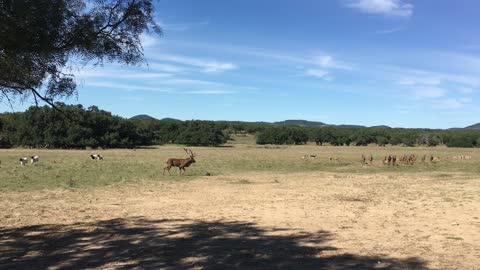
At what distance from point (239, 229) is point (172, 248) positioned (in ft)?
7.13

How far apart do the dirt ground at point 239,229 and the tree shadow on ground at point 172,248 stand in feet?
0.05

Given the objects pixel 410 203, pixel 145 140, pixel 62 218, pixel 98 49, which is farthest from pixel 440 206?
pixel 145 140

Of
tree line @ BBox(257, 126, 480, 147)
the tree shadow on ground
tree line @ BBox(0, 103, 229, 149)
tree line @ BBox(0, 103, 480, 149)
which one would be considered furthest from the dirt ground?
tree line @ BBox(257, 126, 480, 147)

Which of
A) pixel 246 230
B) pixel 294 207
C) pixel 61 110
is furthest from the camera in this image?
pixel 294 207

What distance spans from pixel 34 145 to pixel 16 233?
50.6m

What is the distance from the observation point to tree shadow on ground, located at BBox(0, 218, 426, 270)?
24.8 ft

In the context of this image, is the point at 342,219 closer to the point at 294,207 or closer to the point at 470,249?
the point at 294,207

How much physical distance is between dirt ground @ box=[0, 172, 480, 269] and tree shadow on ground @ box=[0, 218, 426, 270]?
→ 0.05ft

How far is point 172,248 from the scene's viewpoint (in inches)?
341

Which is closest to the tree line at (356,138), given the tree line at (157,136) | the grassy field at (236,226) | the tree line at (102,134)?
the tree line at (157,136)

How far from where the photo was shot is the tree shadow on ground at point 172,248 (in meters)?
7.57

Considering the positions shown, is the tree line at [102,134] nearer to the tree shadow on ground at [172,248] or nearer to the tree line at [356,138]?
the tree line at [356,138]

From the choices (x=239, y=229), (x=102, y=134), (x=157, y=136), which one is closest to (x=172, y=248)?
(x=239, y=229)

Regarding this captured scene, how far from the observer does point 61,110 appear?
808cm
